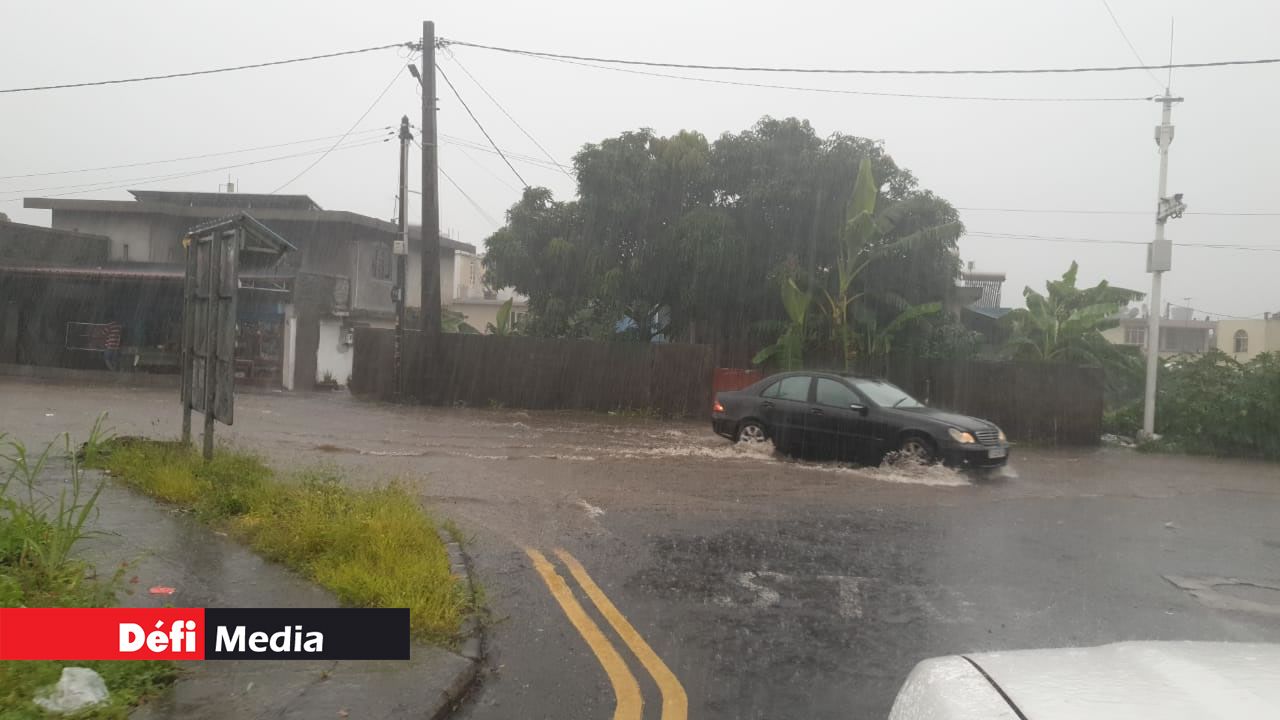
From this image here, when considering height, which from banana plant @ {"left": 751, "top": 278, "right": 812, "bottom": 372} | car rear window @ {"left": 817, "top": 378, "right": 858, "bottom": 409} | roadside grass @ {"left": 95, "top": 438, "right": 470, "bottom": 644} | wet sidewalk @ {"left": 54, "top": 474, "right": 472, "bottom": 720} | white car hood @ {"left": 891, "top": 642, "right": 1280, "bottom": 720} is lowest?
wet sidewalk @ {"left": 54, "top": 474, "right": 472, "bottom": 720}

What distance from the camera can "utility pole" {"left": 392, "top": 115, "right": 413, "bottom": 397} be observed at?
2236cm

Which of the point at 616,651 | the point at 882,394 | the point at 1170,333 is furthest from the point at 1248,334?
the point at 616,651

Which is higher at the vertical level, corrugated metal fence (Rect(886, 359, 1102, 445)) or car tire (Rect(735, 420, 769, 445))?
corrugated metal fence (Rect(886, 359, 1102, 445))

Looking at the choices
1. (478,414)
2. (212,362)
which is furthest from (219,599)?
(478,414)

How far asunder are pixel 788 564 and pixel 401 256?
1772cm

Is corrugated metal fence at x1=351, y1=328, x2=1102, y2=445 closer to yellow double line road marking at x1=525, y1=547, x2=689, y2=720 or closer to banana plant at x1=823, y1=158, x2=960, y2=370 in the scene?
banana plant at x1=823, y1=158, x2=960, y2=370

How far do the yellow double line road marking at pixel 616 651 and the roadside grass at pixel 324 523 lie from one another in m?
0.73

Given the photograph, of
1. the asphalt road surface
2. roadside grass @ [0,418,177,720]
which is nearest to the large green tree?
the asphalt road surface

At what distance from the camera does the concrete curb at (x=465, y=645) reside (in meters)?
4.47

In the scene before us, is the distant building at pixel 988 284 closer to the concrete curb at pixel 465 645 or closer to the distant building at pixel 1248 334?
the distant building at pixel 1248 334

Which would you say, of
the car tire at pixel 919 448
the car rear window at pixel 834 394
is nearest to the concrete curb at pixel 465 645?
the car tire at pixel 919 448

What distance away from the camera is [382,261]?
111ft

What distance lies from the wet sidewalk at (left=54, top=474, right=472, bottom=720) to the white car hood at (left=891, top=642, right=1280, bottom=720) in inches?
101

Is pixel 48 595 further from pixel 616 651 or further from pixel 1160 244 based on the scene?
pixel 1160 244
